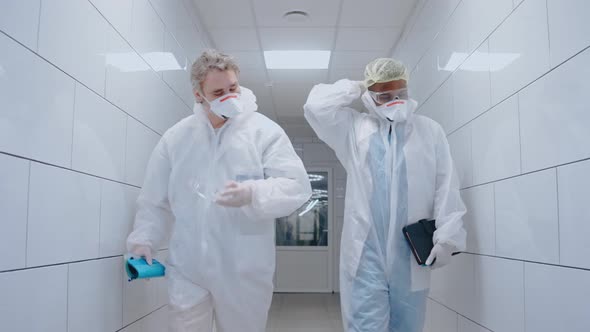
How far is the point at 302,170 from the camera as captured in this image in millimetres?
1965

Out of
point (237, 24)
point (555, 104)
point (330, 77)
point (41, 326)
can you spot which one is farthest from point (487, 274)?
point (330, 77)

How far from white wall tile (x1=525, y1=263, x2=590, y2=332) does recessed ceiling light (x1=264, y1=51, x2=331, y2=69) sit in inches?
120

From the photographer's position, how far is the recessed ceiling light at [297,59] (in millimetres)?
4392

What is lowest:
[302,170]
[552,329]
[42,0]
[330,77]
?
[552,329]

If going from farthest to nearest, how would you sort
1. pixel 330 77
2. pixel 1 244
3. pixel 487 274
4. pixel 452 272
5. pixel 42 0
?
pixel 330 77 → pixel 452 272 → pixel 487 274 → pixel 42 0 → pixel 1 244

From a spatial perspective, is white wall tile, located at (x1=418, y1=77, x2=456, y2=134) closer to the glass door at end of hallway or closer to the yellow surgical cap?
the yellow surgical cap

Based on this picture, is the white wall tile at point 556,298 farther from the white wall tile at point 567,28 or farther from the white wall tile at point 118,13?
the white wall tile at point 118,13

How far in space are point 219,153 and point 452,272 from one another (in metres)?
1.33

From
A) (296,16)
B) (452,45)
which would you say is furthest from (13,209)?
(296,16)

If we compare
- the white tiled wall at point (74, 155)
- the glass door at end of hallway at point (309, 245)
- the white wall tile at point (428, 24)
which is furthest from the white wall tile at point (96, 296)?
the glass door at end of hallway at point (309, 245)

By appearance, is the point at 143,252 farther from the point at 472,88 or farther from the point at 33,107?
the point at 472,88

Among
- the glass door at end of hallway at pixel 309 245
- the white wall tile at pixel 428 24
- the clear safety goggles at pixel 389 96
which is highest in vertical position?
the white wall tile at pixel 428 24

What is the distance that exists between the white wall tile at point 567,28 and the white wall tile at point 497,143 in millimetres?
311

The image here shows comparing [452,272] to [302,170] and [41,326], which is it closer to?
[302,170]
